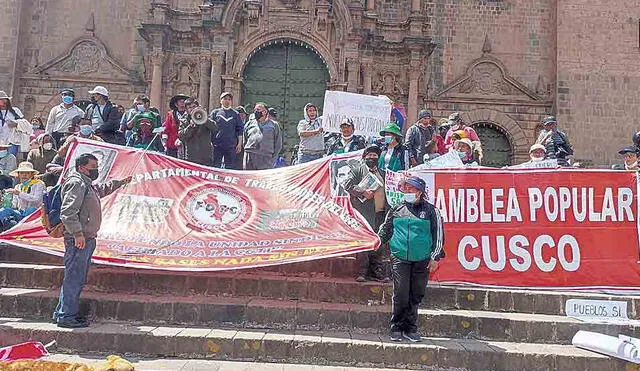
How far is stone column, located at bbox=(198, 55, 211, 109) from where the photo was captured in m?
17.0

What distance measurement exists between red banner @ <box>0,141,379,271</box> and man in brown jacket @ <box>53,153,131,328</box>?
560mm

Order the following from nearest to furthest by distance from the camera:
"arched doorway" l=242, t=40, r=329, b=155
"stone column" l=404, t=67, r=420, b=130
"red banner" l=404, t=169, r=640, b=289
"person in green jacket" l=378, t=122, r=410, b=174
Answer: "red banner" l=404, t=169, r=640, b=289 < "person in green jacket" l=378, t=122, r=410, b=174 < "arched doorway" l=242, t=40, r=329, b=155 < "stone column" l=404, t=67, r=420, b=130

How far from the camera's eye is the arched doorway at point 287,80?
17219 millimetres

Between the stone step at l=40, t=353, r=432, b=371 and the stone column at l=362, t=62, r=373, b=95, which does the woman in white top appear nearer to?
the stone step at l=40, t=353, r=432, b=371

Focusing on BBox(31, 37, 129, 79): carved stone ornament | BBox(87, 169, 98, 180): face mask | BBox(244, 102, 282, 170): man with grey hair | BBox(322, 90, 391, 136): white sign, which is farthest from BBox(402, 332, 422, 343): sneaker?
BBox(31, 37, 129, 79): carved stone ornament

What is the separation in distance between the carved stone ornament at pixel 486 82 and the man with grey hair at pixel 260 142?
11154 millimetres

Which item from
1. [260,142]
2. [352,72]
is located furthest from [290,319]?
[352,72]

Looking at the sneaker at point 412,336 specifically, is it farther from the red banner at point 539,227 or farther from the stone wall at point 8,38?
the stone wall at point 8,38

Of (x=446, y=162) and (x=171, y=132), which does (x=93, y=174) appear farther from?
(x=446, y=162)

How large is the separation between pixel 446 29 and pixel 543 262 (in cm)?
1397

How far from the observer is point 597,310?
6695 millimetres

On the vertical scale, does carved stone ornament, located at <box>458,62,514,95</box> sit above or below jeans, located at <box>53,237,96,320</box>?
above

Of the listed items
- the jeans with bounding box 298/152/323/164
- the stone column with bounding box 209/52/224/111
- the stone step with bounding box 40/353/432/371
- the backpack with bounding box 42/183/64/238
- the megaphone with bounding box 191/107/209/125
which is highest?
the stone column with bounding box 209/52/224/111

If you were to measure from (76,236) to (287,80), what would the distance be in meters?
12.2
